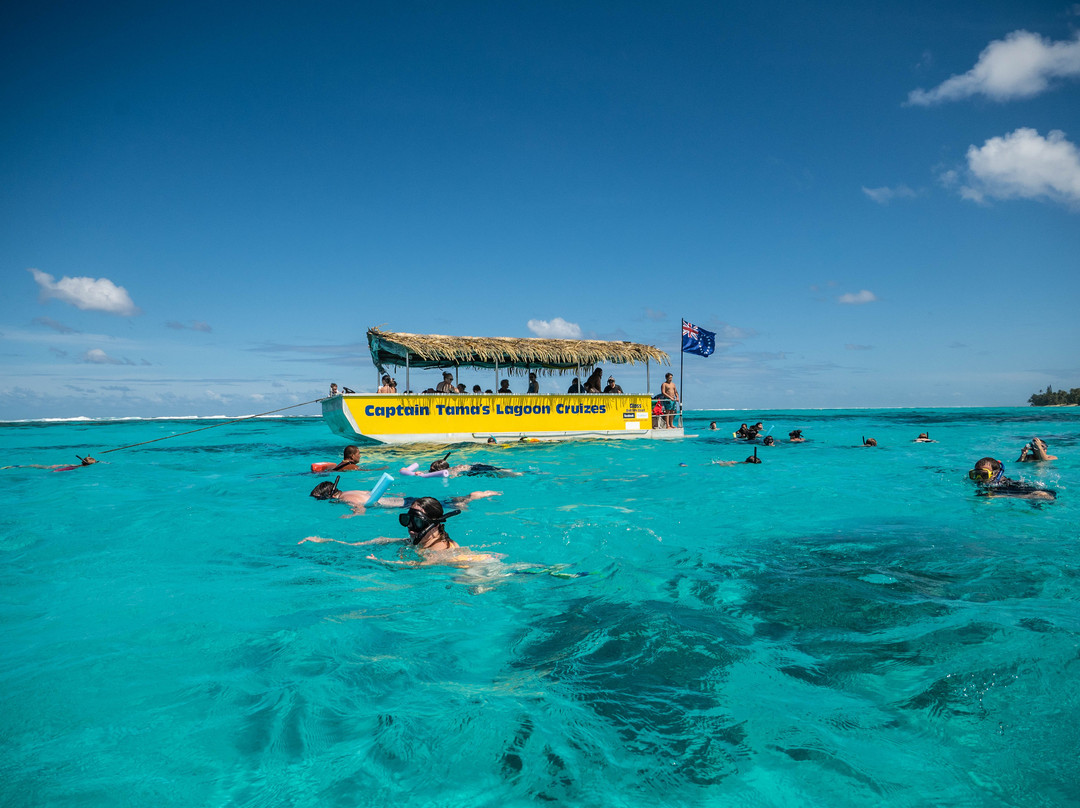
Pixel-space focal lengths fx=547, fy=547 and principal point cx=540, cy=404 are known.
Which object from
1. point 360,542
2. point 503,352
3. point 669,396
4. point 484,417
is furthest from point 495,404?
point 360,542

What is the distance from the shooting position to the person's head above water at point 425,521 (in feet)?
19.9

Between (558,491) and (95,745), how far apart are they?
8816mm

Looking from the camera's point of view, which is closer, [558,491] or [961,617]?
[961,617]

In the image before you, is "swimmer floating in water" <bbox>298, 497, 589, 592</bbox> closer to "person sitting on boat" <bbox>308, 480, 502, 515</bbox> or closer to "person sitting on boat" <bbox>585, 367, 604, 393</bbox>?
"person sitting on boat" <bbox>308, 480, 502, 515</bbox>

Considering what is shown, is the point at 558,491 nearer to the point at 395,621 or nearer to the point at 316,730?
the point at 395,621

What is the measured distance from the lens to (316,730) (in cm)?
288

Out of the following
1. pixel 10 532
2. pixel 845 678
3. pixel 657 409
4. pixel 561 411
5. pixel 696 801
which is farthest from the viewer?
pixel 657 409

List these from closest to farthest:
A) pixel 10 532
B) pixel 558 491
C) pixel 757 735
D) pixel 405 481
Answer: pixel 757 735 < pixel 10 532 < pixel 558 491 < pixel 405 481

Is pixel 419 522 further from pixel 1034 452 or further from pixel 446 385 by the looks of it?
pixel 1034 452

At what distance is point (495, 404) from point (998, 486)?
45.8 feet

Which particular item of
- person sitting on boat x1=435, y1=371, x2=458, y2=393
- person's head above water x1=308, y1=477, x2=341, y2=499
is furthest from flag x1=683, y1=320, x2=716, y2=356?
person's head above water x1=308, y1=477, x2=341, y2=499

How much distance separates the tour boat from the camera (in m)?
18.3

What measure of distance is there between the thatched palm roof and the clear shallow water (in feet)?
37.4

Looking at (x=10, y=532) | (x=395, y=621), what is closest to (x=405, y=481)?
(x=10, y=532)
